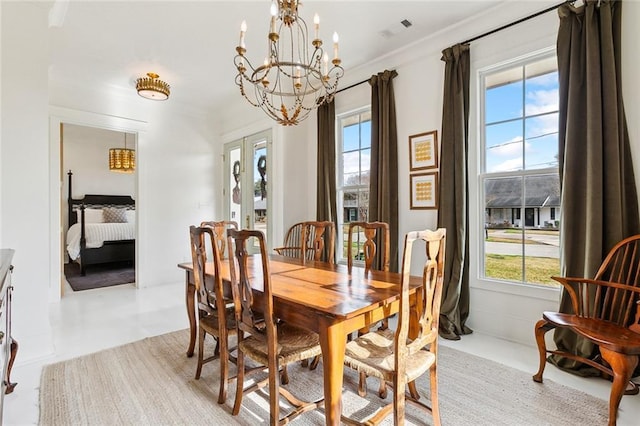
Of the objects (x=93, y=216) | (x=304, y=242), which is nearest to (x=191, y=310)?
(x=304, y=242)

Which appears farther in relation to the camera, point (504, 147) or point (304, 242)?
point (304, 242)

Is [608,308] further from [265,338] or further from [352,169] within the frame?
[352,169]

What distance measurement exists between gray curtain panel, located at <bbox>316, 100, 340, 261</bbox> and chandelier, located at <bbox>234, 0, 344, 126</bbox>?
264 millimetres

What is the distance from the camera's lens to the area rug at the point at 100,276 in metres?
4.87

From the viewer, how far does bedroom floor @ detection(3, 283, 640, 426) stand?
1.91m

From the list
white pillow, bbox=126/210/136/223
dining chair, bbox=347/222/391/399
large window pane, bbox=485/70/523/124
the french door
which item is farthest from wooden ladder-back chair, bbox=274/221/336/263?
white pillow, bbox=126/210/136/223

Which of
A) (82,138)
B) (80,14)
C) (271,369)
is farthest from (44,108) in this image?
(82,138)

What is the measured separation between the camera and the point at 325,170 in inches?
163

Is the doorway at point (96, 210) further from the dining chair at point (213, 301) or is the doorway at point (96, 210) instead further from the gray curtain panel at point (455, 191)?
the gray curtain panel at point (455, 191)

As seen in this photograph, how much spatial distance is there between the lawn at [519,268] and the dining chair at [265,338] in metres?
2.03

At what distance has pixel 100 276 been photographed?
17.8ft

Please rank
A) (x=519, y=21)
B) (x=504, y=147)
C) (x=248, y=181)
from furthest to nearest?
(x=248, y=181), (x=504, y=147), (x=519, y=21)

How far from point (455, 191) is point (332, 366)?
2142 mm

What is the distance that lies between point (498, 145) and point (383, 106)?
124 centimetres
